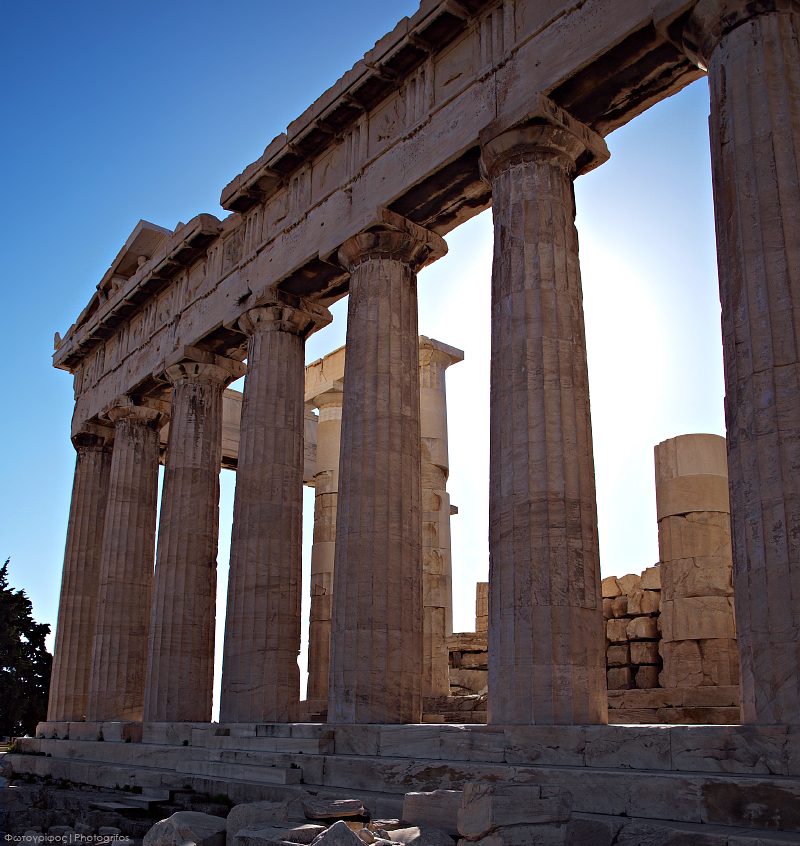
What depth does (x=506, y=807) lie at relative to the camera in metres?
8.82

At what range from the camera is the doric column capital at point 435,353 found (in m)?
30.3

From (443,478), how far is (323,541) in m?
4.86

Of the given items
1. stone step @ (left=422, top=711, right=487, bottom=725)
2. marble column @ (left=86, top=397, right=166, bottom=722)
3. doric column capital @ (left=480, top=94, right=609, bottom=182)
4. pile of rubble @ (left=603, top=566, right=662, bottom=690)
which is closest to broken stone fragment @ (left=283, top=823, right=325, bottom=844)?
stone step @ (left=422, top=711, right=487, bottom=725)

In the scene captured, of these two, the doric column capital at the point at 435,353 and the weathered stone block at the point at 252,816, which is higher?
the doric column capital at the point at 435,353

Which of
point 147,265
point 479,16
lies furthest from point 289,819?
point 147,265

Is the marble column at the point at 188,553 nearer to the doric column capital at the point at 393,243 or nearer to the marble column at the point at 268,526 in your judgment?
the marble column at the point at 268,526

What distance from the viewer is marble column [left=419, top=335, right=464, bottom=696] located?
26688 mm

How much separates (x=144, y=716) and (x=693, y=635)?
45.6 feet

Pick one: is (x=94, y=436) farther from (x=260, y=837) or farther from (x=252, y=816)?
(x=260, y=837)

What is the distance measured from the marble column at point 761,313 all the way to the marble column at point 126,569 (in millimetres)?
20816

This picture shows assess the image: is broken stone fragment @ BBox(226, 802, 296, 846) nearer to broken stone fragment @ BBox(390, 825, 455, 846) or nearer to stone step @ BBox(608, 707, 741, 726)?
broken stone fragment @ BBox(390, 825, 455, 846)

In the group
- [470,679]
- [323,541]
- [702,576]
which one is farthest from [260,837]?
[323,541]

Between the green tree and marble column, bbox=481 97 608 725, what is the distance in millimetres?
35746

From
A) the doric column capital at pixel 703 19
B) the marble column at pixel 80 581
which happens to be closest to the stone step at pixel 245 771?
the doric column capital at pixel 703 19
